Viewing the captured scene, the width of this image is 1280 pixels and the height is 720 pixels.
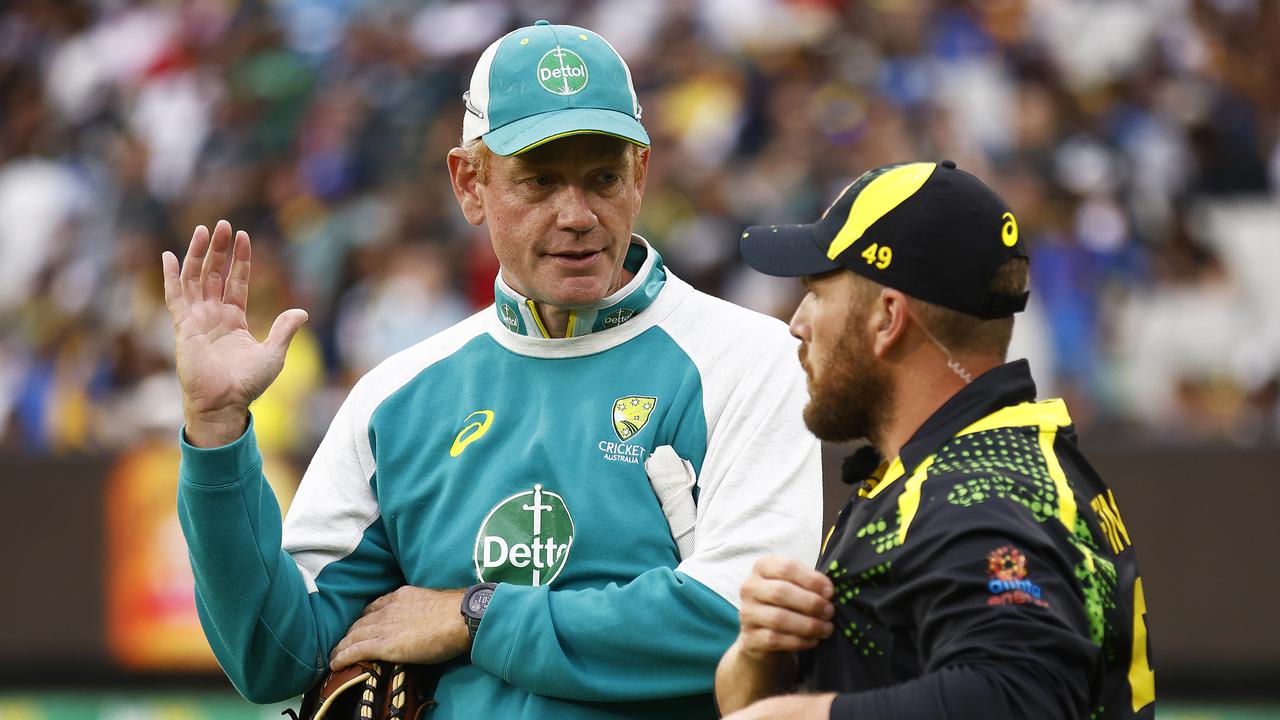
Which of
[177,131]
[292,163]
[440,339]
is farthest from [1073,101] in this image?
[440,339]

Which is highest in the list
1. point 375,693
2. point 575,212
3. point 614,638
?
point 575,212

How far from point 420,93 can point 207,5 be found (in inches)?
106

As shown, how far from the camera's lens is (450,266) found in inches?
388

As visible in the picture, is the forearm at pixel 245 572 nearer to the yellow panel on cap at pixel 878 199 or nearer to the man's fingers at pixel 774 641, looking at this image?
the man's fingers at pixel 774 641

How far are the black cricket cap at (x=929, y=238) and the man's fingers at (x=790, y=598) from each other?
50 cm

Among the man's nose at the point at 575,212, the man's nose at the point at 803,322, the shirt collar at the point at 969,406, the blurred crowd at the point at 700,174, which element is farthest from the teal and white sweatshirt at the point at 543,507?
the blurred crowd at the point at 700,174

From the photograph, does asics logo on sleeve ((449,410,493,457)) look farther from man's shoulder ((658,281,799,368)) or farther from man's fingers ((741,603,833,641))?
man's fingers ((741,603,833,641))

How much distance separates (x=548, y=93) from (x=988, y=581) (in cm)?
144

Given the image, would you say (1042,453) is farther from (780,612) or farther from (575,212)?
(575,212)

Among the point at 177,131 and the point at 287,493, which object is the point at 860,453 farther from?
the point at 177,131

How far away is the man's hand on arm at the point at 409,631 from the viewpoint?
316 centimetres

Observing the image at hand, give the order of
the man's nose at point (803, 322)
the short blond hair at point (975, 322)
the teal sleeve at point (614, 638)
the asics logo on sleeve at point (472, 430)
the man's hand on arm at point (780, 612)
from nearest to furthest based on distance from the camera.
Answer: the man's hand on arm at point (780, 612), the short blond hair at point (975, 322), the man's nose at point (803, 322), the teal sleeve at point (614, 638), the asics logo on sleeve at point (472, 430)

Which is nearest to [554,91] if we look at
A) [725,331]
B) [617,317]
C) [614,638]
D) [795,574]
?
[617,317]

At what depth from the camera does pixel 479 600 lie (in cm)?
313
